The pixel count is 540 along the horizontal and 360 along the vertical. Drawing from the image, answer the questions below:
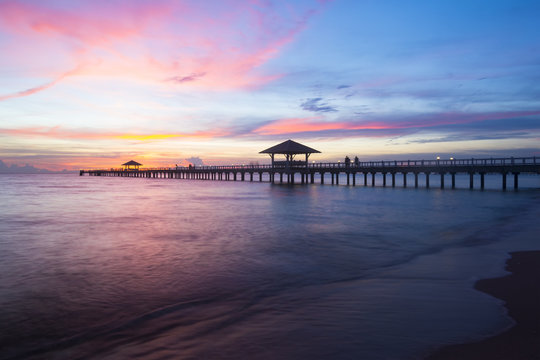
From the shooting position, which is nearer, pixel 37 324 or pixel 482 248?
pixel 37 324

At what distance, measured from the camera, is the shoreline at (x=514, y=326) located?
384cm

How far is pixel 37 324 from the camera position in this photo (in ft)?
16.9

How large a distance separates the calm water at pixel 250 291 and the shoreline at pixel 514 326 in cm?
16

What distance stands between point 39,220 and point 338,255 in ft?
48.9

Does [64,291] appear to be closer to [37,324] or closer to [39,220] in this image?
[37,324]

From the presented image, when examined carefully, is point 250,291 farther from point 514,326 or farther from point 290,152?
point 290,152

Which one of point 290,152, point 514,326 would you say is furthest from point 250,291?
point 290,152

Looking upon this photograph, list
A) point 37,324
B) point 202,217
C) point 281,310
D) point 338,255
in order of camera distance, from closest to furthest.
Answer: point 37,324 → point 281,310 → point 338,255 → point 202,217

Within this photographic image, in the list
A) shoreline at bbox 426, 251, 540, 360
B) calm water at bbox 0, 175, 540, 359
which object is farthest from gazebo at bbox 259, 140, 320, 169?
shoreline at bbox 426, 251, 540, 360

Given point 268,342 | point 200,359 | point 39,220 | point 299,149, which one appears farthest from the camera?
point 299,149

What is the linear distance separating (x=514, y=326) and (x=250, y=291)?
12.6ft

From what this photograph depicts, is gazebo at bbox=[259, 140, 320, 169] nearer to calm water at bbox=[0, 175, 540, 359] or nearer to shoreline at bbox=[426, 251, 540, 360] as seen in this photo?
calm water at bbox=[0, 175, 540, 359]

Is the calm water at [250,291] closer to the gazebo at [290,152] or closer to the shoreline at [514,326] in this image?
the shoreline at [514,326]

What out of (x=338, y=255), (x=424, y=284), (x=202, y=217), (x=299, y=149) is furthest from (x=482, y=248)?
(x=299, y=149)
